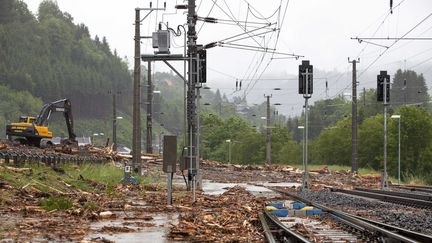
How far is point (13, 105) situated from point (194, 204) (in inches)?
5511

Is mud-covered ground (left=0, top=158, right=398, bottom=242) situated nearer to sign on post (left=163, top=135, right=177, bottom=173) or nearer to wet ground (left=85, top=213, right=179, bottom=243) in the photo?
wet ground (left=85, top=213, right=179, bottom=243)

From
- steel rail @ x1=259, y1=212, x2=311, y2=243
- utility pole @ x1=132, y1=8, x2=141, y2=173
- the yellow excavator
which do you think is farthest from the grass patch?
the yellow excavator

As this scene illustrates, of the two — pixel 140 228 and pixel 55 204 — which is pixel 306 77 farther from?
pixel 140 228

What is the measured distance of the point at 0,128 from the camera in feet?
471

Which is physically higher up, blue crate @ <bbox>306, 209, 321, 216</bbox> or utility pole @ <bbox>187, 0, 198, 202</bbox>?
utility pole @ <bbox>187, 0, 198, 202</bbox>

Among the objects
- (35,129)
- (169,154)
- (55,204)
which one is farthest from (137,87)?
(55,204)

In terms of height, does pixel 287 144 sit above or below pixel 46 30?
below

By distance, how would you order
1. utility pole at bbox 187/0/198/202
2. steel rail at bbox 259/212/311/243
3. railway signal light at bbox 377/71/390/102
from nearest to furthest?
1. steel rail at bbox 259/212/311/243
2. utility pole at bbox 187/0/198/202
3. railway signal light at bbox 377/71/390/102

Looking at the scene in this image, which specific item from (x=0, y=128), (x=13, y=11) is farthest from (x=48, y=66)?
(x=0, y=128)

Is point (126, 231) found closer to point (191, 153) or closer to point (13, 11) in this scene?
point (191, 153)

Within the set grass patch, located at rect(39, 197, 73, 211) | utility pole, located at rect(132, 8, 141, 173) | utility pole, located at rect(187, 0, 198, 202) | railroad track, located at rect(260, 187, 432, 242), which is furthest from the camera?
utility pole, located at rect(132, 8, 141, 173)

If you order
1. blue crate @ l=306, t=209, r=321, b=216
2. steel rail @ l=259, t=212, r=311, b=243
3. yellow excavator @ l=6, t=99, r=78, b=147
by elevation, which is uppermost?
yellow excavator @ l=6, t=99, r=78, b=147

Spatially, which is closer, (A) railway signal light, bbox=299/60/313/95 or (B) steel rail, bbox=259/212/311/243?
(B) steel rail, bbox=259/212/311/243

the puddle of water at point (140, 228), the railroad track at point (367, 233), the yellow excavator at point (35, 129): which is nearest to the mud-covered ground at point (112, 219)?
the puddle of water at point (140, 228)
